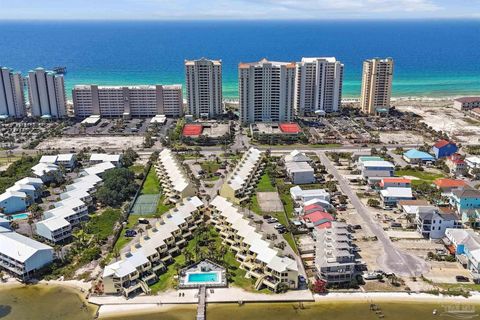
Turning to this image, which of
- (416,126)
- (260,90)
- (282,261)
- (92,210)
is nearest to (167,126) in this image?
(260,90)

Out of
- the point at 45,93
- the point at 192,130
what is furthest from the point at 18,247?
the point at 45,93

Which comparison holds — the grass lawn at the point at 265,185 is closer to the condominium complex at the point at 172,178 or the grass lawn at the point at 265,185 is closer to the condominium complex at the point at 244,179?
the condominium complex at the point at 244,179

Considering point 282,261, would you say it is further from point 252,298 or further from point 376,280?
point 376,280

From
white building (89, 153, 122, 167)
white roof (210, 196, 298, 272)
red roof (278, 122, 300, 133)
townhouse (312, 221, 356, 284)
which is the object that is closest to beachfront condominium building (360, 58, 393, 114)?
red roof (278, 122, 300, 133)

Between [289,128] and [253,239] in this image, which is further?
[289,128]

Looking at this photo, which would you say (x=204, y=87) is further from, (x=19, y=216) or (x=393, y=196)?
(x=393, y=196)
